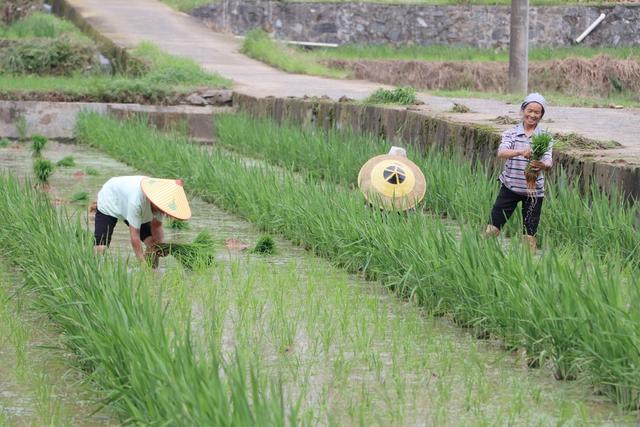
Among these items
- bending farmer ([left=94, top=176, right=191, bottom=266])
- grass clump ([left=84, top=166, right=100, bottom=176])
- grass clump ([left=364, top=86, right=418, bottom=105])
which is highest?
bending farmer ([left=94, top=176, right=191, bottom=266])

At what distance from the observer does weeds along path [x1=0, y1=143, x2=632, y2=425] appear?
12.3 ft

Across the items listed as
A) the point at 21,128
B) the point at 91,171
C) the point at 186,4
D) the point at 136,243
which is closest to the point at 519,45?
the point at 21,128

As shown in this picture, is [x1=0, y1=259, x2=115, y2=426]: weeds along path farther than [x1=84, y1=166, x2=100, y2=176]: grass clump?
No

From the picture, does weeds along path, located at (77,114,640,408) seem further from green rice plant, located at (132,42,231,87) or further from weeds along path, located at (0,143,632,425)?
green rice plant, located at (132,42,231,87)

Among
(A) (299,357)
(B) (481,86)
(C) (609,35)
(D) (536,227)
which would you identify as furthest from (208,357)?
(C) (609,35)

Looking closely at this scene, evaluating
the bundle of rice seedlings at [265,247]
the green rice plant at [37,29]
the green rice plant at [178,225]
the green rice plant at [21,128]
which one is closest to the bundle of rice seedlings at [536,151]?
the bundle of rice seedlings at [265,247]

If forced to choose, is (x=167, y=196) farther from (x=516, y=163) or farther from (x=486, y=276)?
(x=516, y=163)

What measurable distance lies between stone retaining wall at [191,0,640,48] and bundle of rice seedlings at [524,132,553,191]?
1590 cm

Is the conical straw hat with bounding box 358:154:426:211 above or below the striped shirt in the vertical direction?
below

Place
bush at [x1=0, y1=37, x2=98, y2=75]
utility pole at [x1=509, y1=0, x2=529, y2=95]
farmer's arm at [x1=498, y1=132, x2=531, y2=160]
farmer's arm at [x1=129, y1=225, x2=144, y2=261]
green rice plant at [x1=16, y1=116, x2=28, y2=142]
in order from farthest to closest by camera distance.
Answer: bush at [x1=0, y1=37, x2=98, y2=75], utility pole at [x1=509, y1=0, x2=529, y2=95], green rice plant at [x1=16, y1=116, x2=28, y2=142], farmer's arm at [x1=498, y1=132, x2=531, y2=160], farmer's arm at [x1=129, y1=225, x2=144, y2=261]

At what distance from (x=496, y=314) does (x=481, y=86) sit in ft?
46.7

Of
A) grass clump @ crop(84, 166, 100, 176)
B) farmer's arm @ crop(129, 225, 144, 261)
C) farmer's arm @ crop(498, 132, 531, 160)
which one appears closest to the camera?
farmer's arm @ crop(129, 225, 144, 261)

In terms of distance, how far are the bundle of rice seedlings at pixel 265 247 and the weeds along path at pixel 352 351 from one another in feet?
0.99

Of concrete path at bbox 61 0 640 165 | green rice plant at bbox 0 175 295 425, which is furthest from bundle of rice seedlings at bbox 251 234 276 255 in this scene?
concrete path at bbox 61 0 640 165
